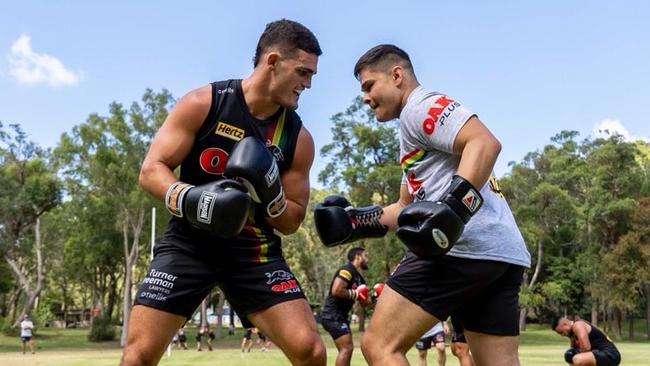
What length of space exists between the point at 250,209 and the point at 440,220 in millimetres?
1143

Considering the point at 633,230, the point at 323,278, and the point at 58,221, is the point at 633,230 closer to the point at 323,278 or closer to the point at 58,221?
the point at 323,278

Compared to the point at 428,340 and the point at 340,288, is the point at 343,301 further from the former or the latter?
the point at 428,340

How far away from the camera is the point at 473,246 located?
4.07m

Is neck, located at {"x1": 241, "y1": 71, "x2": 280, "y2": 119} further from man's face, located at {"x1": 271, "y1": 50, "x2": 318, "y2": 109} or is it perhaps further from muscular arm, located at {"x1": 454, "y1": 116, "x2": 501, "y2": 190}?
muscular arm, located at {"x1": 454, "y1": 116, "x2": 501, "y2": 190}

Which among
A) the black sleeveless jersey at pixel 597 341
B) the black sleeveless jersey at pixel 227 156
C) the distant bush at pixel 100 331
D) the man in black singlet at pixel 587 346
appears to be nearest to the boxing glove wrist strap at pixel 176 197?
the black sleeveless jersey at pixel 227 156

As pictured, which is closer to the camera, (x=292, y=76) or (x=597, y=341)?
(x=292, y=76)

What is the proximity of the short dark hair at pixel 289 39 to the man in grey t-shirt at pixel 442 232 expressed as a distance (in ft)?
1.11

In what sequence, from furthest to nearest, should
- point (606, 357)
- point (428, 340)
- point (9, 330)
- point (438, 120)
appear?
point (9, 330)
point (428, 340)
point (606, 357)
point (438, 120)

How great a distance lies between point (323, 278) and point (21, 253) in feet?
84.9

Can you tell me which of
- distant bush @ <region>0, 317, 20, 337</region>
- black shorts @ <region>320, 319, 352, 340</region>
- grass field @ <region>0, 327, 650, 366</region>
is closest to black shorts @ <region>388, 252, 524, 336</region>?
black shorts @ <region>320, 319, 352, 340</region>

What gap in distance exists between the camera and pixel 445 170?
168 inches

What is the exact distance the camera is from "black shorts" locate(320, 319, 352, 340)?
36.5 feet

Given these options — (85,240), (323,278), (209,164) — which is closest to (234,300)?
(209,164)

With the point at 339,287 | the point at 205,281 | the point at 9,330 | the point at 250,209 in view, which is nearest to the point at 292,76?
the point at 250,209
